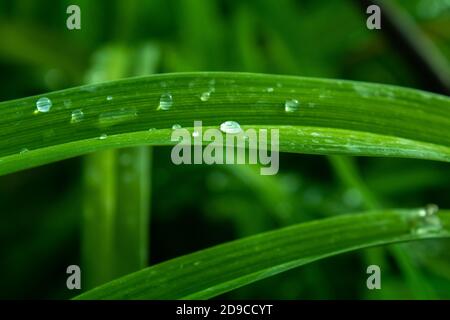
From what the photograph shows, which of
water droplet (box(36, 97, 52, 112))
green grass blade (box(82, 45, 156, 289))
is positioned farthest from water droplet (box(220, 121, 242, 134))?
green grass blade (box(82, 45, 156, 289))

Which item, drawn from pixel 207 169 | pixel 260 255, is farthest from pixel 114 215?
pixel 207 169

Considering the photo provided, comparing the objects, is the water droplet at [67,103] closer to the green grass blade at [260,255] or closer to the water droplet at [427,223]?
the green grass blade at [260,255]

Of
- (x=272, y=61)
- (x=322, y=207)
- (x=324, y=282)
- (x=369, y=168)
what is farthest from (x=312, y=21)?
(x=324, y=282)

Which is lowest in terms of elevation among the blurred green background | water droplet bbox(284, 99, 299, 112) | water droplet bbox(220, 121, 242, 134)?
water droplet bbox(220, 121, 242, 134)

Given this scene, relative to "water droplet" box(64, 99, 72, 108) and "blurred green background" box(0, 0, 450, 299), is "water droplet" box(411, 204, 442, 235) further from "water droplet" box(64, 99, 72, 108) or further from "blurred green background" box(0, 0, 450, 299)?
"blurred green background" box(0, 0, 450, 299)

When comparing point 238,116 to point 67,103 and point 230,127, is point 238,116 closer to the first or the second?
point 230,127

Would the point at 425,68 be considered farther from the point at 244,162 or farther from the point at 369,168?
the point at 369,168
